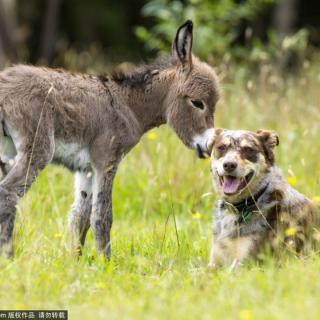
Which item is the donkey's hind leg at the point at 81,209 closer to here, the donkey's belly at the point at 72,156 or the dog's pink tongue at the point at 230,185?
the donkey's belly at the point at 72,156

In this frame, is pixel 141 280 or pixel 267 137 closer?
pixel 141 280

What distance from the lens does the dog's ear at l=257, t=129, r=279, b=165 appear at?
6809mm

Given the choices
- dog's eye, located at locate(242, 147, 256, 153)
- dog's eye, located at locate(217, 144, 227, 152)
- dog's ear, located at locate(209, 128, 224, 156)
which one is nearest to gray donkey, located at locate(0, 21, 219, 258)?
dog's ear, located at locate(209, 128, 224, 156)

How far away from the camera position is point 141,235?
304 inches

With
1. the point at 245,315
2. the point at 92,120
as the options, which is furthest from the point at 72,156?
the point at 245,315

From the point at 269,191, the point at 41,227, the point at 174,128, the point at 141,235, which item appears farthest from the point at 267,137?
the point at 41,227

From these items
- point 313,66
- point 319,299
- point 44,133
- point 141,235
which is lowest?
point 319,299

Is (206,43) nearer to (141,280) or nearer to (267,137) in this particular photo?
(267,137)

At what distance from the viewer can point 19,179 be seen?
6.39m

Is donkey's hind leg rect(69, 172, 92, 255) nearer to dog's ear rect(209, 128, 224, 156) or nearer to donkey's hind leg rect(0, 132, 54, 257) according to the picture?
donkey's hind leg rect(0, 132, 54, 257)

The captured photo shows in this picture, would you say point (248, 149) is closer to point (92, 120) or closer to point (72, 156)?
point (92, 120)

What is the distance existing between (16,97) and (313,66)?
7.39 m

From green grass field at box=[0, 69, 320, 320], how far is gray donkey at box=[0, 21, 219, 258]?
Answer: 0.87 feet

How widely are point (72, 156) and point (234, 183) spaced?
54.4 inches
